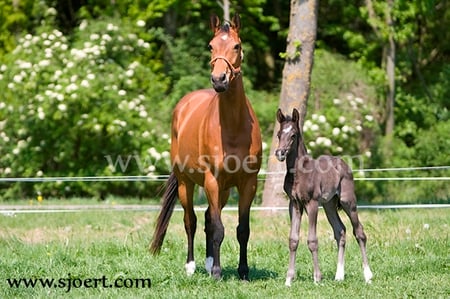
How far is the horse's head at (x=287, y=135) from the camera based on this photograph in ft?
26.2

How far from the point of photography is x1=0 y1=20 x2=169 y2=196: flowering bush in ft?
62.5

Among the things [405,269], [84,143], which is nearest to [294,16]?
[405,269]

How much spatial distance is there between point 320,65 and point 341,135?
2005 mm

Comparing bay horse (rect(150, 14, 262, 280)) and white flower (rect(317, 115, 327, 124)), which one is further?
white flower (rect(317, 115, 327, 124))

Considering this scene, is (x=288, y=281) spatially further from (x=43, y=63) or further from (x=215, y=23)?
(x=43, y=63)

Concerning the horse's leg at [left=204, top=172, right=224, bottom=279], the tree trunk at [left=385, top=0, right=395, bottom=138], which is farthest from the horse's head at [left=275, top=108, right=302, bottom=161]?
the tree trunk at [left=385, top=0, right=395, bottom=138]

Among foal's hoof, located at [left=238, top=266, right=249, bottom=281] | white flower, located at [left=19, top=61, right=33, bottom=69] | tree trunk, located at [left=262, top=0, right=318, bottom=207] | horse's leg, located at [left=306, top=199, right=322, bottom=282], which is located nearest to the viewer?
horse's leg, located at [left=306, top=199, right=322, bottom=282]

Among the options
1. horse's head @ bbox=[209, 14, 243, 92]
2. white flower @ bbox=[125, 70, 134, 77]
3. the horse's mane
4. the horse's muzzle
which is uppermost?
the horse's mane

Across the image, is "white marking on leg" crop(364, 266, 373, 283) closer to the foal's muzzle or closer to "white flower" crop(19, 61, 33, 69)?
the foal's muzzle

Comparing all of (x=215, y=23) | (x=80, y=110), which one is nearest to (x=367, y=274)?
(x=215, y=23)

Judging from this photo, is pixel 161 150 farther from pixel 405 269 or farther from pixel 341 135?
pixel 405 269

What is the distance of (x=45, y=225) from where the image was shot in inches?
543

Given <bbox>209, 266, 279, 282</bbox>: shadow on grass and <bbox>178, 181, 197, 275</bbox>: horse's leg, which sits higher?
<bbox>178, 181, 197, 275</bbox>: horse's leg

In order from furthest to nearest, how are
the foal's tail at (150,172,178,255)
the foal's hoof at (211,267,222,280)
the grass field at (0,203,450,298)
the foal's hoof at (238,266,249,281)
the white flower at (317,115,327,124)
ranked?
the white flower at (317,115,327,124) → the foal's tail at (150,172,178,255) → the foal's hoof at (238,266,249,281) → the foal's hoof at (211,267,222,280) → the grass field at (0,203,450,298)
